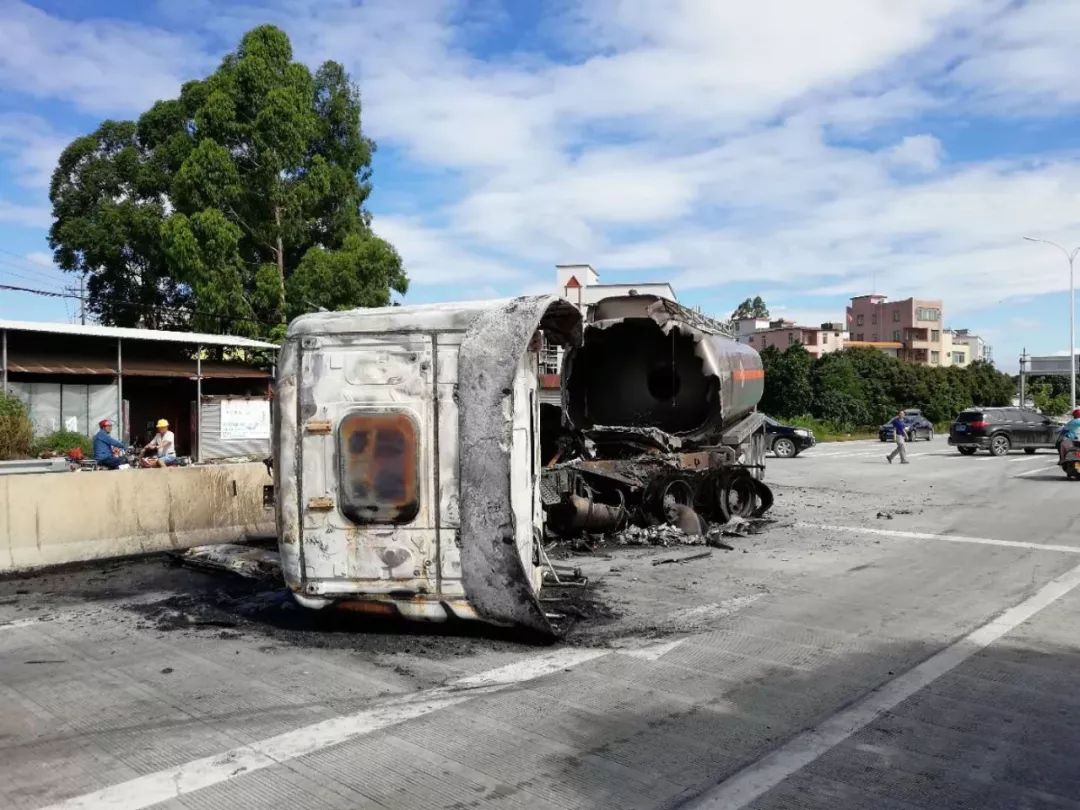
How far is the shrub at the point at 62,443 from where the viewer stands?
18.5 meters

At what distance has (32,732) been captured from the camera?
4555 millimetres

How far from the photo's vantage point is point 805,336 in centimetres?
10269

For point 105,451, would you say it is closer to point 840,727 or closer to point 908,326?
point 840,727

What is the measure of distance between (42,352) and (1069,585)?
22.1 m

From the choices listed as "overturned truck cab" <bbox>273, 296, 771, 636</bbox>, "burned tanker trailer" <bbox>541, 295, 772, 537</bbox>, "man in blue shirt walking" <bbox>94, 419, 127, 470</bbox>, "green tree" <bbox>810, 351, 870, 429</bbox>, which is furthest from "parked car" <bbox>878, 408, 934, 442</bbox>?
"overturned truck cab" <bbox>273, 296, 771, 636</bbox>

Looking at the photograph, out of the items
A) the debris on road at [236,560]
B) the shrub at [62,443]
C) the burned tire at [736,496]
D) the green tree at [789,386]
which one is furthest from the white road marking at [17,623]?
the green tree at [789,386]

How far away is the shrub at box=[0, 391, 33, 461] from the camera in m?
16.2

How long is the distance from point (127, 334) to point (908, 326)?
100632 mm

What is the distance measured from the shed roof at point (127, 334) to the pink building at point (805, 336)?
83098mm

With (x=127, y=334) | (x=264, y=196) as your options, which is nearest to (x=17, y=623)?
(x=127, y=334)

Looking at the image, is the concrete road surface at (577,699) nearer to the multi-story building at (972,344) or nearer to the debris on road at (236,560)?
the debris on road at (236,560)

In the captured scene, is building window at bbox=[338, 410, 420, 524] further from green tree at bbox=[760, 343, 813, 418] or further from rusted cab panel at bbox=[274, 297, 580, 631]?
green tree at bbox=[760, 343, 813, 418]

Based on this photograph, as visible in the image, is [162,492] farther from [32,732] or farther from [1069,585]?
[1069,585]

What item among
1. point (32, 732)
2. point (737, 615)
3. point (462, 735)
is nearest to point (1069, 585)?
point (737, 615)
